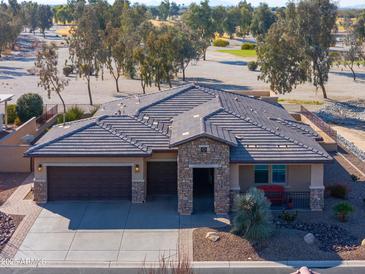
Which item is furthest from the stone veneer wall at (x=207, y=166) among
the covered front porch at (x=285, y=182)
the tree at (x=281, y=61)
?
the tree at (x=281, y=61)

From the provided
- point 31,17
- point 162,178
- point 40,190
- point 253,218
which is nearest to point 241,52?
point 31,17

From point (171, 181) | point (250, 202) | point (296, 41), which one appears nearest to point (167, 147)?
point (171, 181)

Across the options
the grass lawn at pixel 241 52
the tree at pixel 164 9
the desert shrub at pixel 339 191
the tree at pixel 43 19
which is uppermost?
the tree at pixel 164 9

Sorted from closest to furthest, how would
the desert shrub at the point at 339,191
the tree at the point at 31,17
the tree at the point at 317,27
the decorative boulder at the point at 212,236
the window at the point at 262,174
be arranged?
the decorative boulder at the point at 212,236
the window at the point at 262,174
the desert shrub at the point at 339,191
the tree at the point at 317,27
the tree at the point at 31,17

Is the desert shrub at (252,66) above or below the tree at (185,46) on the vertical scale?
below

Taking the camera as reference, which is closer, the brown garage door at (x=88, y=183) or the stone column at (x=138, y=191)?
the stone column at (x=138, y=191)

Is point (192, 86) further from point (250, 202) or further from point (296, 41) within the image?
point (296, 41)

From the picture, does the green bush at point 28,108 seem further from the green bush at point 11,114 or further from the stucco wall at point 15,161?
the stucco wall at point 15,161

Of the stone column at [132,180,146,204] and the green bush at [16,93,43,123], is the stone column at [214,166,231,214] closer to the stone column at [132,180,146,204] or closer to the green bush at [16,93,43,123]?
the stone column at [132,180,146,204]

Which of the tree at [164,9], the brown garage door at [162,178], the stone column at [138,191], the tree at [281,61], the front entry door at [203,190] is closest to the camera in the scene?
the front entry door at [203,190]
